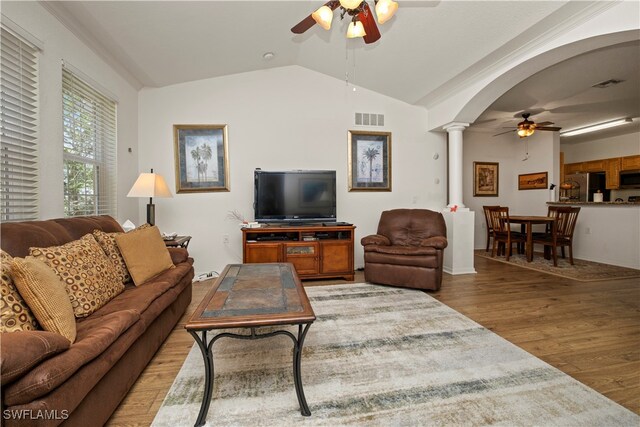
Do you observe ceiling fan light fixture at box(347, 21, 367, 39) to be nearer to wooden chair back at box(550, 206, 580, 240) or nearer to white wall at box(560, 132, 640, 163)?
wooden chair back at box(550, 206, 580, 240)

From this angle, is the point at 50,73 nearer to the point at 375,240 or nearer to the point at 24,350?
the point at 24,350

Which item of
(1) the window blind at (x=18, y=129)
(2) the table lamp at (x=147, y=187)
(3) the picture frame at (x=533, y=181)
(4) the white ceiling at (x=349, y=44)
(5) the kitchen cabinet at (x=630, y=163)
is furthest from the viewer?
(5) the kitchen cabinet at (x=630, y=163)

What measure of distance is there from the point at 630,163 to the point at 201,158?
8.75 metres

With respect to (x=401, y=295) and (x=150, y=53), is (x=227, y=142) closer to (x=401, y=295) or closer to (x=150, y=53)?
(x=150, y=53)

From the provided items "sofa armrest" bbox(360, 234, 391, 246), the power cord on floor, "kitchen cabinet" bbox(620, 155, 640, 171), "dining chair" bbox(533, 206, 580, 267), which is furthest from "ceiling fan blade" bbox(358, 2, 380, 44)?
"kitchen cabinet" bbox(620, 155, 640, 171)

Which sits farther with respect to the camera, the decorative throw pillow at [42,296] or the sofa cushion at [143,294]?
the sofa cushion at [143,294]

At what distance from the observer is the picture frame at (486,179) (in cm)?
614

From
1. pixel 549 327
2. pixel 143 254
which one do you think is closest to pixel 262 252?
pixel 143 254

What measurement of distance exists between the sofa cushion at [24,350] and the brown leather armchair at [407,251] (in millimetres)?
2948

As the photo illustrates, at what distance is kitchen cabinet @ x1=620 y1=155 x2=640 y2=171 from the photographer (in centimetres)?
607

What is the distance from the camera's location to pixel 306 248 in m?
3.80

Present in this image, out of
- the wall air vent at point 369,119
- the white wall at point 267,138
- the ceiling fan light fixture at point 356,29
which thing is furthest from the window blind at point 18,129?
the wall air vent at point 369,119

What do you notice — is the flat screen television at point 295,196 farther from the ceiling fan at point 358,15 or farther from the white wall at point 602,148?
the white wall at point 602,148

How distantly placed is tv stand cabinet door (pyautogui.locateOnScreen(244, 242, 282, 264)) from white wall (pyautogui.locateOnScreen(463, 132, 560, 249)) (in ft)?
14.7
